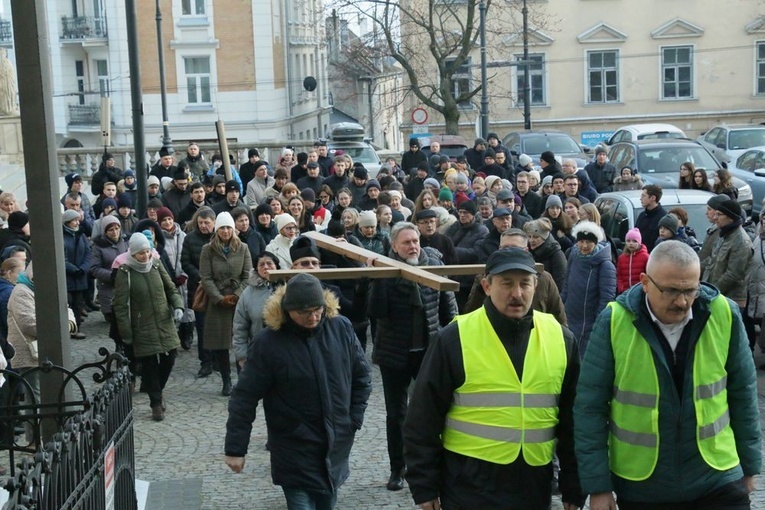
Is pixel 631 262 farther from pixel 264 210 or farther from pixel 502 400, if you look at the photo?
pixel 502 400

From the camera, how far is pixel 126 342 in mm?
11469

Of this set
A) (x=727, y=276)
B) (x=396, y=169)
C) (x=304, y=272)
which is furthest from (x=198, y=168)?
(x=304, y=272)

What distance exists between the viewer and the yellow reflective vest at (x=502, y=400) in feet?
17.8

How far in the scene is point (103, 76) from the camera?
54.9 m

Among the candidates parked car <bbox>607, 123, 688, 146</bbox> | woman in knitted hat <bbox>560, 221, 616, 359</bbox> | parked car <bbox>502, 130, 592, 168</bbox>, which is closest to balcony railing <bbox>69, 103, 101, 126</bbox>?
parked car <bbox>502, 130, 592, 168</bbox>

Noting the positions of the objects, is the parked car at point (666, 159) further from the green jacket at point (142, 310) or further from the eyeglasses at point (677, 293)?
the eyeglasses at point (677, 293)

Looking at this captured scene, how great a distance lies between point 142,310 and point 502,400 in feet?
21.5

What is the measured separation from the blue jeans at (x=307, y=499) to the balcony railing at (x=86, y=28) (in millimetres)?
48702

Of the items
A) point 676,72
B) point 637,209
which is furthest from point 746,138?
point 676,72

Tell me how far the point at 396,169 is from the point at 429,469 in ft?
59.9

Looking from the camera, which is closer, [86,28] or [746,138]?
[746,138]

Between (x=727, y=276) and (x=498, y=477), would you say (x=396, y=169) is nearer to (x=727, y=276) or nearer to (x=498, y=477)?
(x=727, y=276)

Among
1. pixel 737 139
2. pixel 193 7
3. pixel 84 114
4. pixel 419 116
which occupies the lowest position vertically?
pixel 737 139

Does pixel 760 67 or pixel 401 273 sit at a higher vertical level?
pixel 760 67
